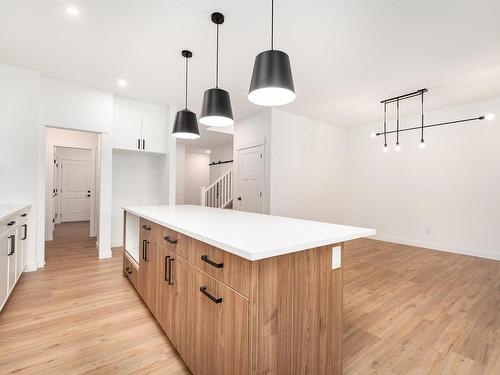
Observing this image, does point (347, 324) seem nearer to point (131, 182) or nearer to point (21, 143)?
point (131, 182)

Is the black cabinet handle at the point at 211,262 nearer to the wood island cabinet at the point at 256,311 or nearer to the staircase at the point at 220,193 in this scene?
the wood island cabinet at the point at 256,311

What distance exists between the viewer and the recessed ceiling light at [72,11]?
86.0 inches

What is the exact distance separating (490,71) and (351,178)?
11.0ft

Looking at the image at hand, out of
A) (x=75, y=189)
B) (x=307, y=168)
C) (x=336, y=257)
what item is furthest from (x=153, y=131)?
(x=75, y=189)

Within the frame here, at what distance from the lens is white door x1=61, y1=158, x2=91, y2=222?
25.0ft

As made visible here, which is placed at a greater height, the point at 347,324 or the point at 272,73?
the point at 272,73

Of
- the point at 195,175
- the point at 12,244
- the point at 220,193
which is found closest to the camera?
the point at 12,244

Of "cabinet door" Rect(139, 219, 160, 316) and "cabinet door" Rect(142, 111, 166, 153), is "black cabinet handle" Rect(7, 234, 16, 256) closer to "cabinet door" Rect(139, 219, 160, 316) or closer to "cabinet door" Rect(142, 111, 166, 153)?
"cabinet door" Rect(139, 219, 160, 316)

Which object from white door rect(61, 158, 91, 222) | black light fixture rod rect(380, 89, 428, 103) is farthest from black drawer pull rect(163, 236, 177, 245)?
white door rect(61, 158, 91, 222)

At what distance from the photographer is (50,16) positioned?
2.30m

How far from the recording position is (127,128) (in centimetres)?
432

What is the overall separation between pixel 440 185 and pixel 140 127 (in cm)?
583

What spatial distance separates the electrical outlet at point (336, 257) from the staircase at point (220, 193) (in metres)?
4.89

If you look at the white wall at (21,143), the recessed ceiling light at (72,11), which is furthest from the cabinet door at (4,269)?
the recessed ceiling light at (72,11)
